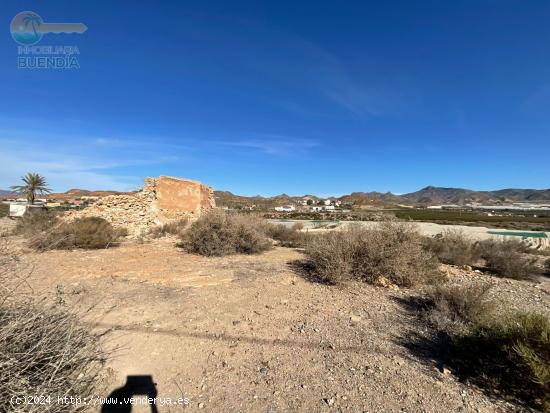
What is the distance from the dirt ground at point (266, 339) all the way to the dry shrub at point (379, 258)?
39cm

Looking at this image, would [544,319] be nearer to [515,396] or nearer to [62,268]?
[515,396]

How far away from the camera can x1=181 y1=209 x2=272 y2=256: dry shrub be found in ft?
30.6

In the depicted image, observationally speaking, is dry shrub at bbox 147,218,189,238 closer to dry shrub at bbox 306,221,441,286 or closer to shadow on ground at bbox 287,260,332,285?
shadow on ground at bbox 287,260,332,285

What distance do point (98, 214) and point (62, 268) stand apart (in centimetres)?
791

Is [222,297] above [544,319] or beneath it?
beneath

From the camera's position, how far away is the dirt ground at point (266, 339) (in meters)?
2.67

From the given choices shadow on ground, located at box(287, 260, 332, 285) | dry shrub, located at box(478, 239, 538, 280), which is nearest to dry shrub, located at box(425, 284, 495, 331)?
shadow on ground, located at box(287, 260, 332, 285)

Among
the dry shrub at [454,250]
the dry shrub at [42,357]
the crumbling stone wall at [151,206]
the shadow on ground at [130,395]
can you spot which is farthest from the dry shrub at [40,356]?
the crumbling stone wall at [151,206]

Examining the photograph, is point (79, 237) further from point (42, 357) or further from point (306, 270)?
point (42, 357)

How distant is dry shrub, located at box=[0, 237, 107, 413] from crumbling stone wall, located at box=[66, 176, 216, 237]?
1222cm

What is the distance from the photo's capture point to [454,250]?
9406 mm

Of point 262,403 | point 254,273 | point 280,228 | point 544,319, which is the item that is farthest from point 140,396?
point 280,228

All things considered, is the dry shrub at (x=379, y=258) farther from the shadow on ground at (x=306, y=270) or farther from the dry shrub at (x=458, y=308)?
the dry shrub at (x=458, y=308)

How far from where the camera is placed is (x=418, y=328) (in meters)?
4.14
